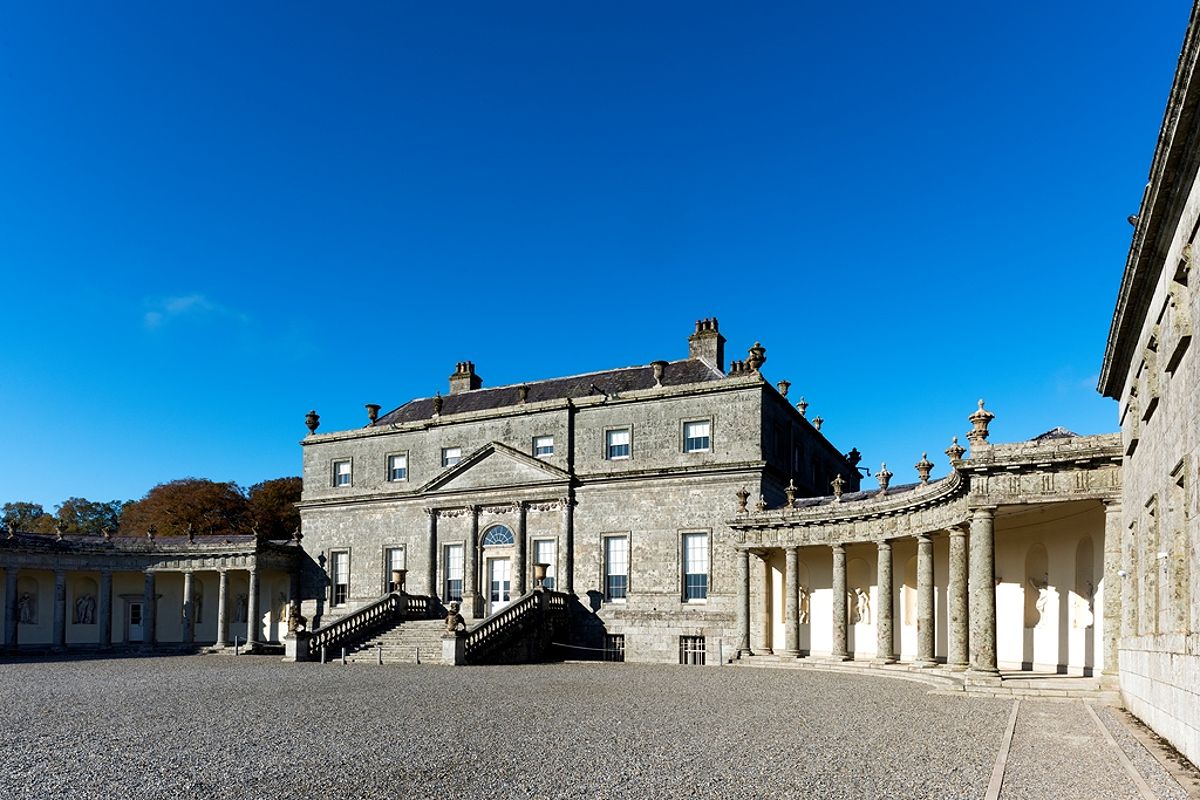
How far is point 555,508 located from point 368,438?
10765 millimetres

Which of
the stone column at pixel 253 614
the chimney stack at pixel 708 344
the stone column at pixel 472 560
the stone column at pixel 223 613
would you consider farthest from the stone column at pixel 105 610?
the chimney stack at pixel 708 344

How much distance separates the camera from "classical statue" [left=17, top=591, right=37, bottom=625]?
42.0 m

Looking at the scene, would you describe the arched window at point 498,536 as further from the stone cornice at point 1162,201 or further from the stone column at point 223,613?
the stone cornice at point 1162,201

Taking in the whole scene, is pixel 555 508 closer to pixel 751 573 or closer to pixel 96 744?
pixel 751 573

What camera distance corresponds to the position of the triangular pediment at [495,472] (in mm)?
37844

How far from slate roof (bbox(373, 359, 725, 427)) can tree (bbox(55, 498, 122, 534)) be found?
45.5 metres

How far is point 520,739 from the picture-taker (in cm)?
1363

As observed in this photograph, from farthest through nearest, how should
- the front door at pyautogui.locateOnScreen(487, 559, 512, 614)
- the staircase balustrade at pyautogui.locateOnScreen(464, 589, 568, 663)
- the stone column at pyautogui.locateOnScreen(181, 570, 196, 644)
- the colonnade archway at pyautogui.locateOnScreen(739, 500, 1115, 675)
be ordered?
1. the stone column at pyautogui.locateOnScreen(181, 570, 196, 644)
2. the front door at pyautogui.locateOnScreen(487, 559, 512, 614)
3. the staircase balustrade at pyautogui.locateOnScreen(464, 589, 568, 663)
4. the colonnade archway at pyautogui.locateOnScreen(739, 500, 1115, 675)

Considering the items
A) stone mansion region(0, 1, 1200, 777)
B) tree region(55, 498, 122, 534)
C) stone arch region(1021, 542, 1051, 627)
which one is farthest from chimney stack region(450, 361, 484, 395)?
tree region(55, 498, 122, 534)

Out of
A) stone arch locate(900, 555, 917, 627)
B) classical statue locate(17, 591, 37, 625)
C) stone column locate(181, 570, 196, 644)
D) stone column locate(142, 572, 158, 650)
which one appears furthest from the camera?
classical statue locate(17, 591, 37, 625)

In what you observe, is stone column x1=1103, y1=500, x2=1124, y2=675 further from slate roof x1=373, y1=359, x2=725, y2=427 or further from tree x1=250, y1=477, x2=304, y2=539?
tree x1=250, y1=477, x2=304, y2=539

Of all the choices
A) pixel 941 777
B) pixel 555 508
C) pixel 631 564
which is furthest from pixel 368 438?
pixel 941 777

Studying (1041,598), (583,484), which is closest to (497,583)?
(583,484)

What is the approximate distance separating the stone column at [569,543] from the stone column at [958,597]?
55.3 ft
